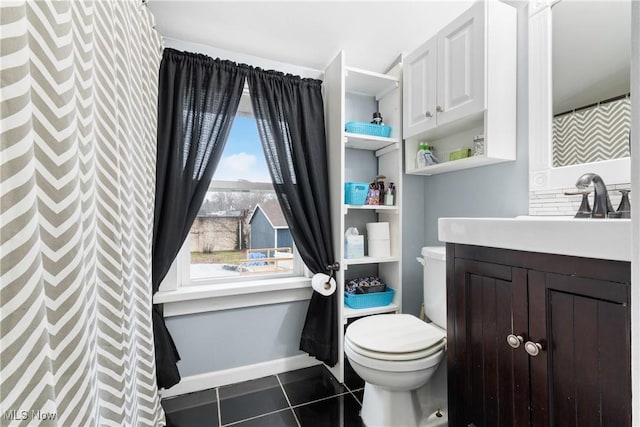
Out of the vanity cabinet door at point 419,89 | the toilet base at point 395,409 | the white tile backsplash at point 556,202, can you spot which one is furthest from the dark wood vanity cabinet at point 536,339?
the vanity cabinet door at point 419,89

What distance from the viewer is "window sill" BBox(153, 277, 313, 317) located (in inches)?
62.8

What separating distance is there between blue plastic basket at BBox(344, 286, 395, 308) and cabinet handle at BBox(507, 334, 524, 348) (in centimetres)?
106

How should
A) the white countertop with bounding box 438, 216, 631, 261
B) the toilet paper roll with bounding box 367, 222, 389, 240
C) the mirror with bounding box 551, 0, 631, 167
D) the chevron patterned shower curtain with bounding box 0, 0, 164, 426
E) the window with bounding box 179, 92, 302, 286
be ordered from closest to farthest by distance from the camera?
1. the chevron patterned shower curtain with bounding box 0, 0, 164, 426
2. the white countertop with bounding box 438, 216, 631, 261
3. the mirror with bounding box 551, 0, 631, 167
4. the window with bounding box 179, 92, 302, 286
5. the toilet paper roll with bounding box 367, 222, 389, 240

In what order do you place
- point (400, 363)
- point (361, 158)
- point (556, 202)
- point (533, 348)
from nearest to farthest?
point (533, 348), point (400, 363), point (556, 202), point (361, 158)

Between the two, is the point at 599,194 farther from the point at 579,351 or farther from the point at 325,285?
the point at 325,285

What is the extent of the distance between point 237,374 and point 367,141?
1.75m

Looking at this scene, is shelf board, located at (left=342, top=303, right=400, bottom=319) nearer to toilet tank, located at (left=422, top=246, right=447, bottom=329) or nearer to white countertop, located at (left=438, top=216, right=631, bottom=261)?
toilet tank, located at (left=422, top=246, right=447, bottom=329)

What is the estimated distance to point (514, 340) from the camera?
2.69 feet

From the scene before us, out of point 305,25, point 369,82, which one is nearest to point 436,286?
point 369,82

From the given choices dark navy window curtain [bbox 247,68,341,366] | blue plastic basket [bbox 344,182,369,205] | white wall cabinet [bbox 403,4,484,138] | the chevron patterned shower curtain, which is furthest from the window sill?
white wall cabinet [bbox 403,4,484,138]

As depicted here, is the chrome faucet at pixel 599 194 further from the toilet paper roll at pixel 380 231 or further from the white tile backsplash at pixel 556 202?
the toilet paper roll at pixel 380 231

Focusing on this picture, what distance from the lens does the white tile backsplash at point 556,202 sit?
118 cm

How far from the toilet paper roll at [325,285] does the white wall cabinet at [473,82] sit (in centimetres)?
96

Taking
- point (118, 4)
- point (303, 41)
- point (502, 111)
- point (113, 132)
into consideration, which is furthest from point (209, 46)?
point (502, 111)
